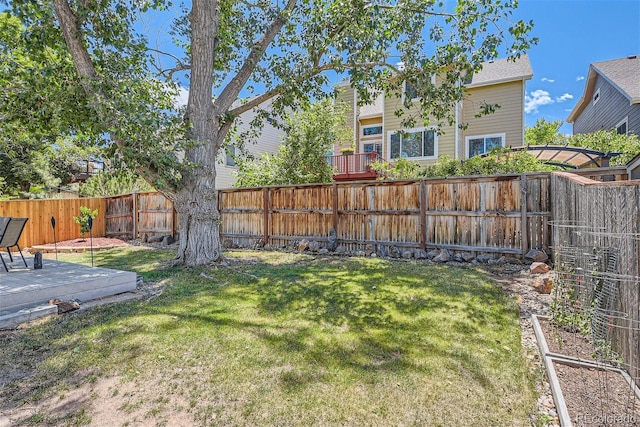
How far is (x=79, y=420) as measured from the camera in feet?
6.78

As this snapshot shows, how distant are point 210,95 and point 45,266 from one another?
4.45m

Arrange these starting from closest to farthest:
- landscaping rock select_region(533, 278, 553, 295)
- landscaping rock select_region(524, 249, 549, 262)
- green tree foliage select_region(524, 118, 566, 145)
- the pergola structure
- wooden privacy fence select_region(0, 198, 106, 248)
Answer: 1. landscaping rock select_region(533, 278, 553, 295)
2. landscaping rock select_region(524, 249, 549, 262)
3. the pergola structure
4. wooden privacy fence select_region(0, 198, 106, 248)
5. green tree foliage select_region(524, 118, 566, 145)

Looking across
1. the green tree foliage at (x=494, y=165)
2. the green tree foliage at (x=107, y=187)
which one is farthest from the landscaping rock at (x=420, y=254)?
the green tree foliage at (x=107, y=187)

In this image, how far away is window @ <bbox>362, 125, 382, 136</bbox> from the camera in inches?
659

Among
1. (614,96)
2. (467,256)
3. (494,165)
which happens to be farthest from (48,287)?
(614,96)

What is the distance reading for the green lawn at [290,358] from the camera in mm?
2156

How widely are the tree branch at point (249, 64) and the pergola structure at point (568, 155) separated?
6.79 metres

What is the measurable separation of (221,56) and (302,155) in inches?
199

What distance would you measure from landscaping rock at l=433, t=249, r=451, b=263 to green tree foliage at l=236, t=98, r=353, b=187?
674 centimetres

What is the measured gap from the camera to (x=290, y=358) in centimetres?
283

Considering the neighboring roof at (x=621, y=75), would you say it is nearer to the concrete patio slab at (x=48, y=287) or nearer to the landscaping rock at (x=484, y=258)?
the landscaping rock at (x=484, y=258)

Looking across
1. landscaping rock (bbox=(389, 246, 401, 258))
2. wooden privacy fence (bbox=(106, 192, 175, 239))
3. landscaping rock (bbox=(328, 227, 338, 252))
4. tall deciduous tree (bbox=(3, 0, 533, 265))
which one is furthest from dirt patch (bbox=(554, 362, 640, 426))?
wooden privacy fence (bbox=(106, 192, 175, 239))

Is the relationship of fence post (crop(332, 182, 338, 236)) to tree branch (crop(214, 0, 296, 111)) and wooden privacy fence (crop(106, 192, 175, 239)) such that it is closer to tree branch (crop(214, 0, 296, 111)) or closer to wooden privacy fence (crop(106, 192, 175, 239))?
tree branch (crop(214, 0, 296, 111))

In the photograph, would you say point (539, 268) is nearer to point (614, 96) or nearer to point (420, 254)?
point (420, 254)
